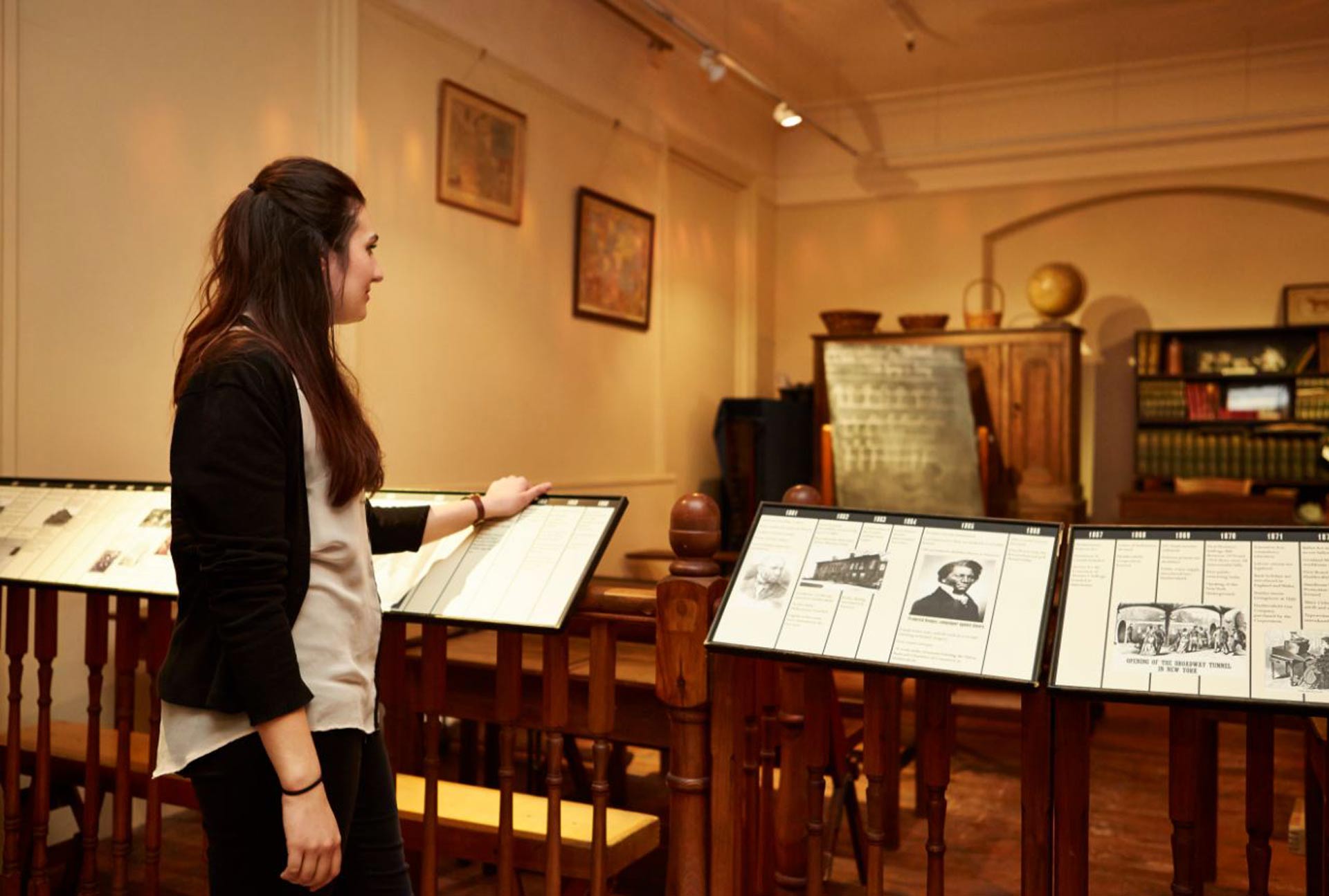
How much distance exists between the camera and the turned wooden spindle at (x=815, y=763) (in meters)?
1.95

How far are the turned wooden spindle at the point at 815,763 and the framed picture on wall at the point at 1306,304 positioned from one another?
710 cm

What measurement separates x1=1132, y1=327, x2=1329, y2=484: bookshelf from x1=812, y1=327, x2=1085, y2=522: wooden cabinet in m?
0.55

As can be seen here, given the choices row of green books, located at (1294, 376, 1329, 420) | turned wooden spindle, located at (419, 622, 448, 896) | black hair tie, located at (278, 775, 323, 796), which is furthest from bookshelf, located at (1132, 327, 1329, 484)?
black hair tie, located at (278, 775, 323, 796)

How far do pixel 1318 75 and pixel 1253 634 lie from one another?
302 inches

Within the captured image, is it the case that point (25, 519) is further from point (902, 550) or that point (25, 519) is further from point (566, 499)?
point (902, 550)

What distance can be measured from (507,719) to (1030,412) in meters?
6.47

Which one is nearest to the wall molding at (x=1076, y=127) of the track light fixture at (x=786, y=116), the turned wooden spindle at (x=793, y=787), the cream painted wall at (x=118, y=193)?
the track light fixture at (x=786, y=116)

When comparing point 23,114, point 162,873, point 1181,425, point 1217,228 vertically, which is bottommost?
point 162,873

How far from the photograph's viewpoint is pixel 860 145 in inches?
360

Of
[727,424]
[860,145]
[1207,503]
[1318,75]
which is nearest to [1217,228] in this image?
[1318,75]

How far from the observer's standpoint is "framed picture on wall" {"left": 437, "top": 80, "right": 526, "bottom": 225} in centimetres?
567

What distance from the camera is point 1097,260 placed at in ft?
28.3

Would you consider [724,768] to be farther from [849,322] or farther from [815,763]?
[849,322]

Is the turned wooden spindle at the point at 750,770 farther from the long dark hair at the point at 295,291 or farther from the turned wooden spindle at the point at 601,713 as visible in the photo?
the long dark hair at the point at 295,291
